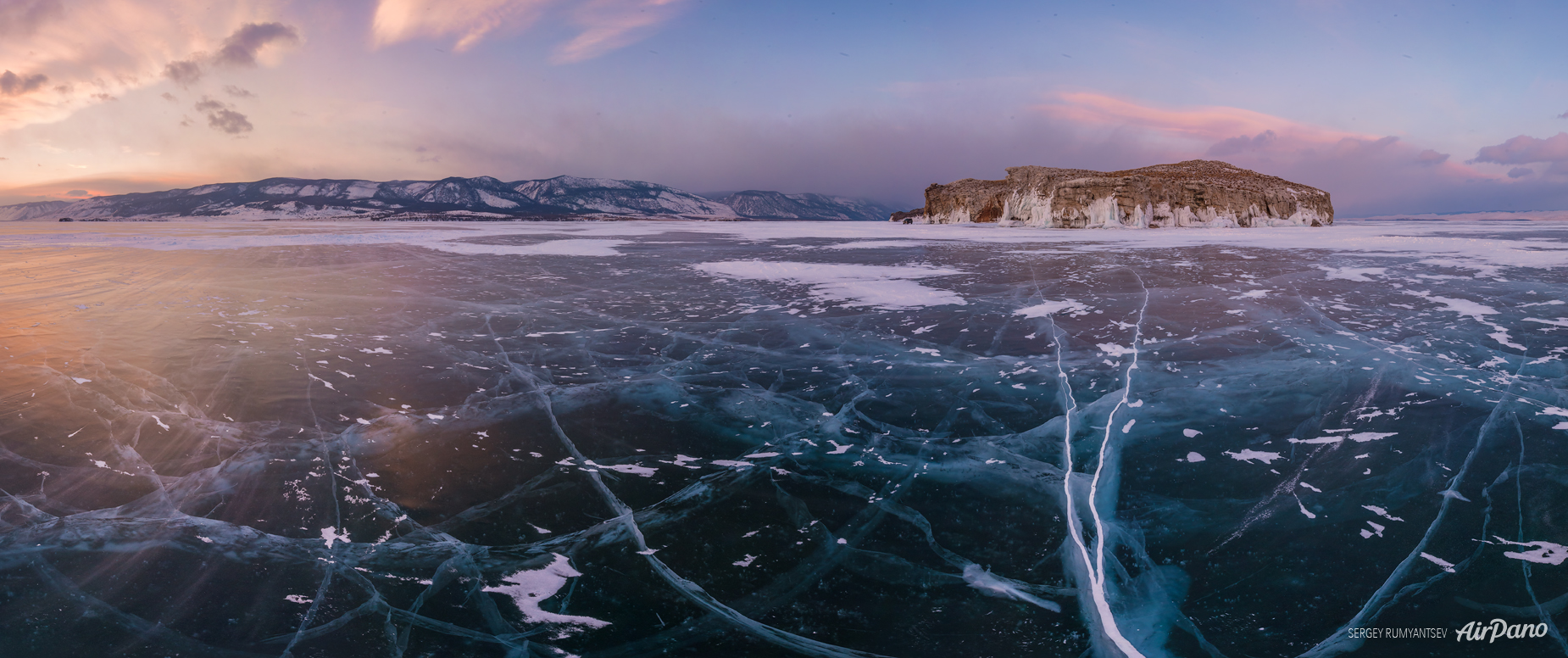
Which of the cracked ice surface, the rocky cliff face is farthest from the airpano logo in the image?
the rocky cliff face

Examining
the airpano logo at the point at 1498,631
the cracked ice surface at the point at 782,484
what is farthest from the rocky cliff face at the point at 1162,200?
the airpano logo at the point at 1498,631

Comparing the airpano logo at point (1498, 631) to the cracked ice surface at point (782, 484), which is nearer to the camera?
the airpano logo at point (1498, 631)

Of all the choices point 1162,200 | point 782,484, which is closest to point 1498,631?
point 782,484

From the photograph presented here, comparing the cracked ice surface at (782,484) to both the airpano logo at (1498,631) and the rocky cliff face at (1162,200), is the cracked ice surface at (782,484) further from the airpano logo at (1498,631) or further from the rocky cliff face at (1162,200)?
the rocky cliff face at (1162,200)

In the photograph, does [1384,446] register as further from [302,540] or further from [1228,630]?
[302,540]

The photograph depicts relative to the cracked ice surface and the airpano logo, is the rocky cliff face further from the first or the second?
the airpano logo
